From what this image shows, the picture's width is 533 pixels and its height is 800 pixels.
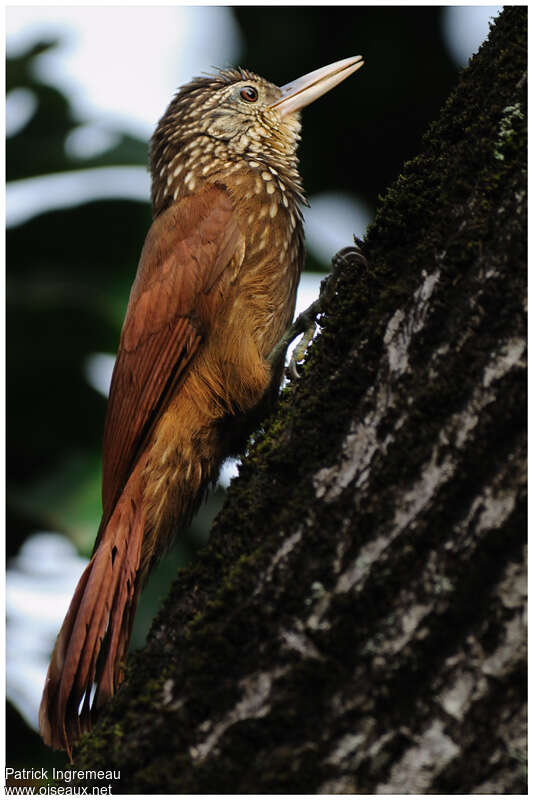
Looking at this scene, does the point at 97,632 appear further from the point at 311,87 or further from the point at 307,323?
the point at 311,87

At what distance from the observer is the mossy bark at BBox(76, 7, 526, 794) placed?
3.99 feet

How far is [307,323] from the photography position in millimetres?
2641

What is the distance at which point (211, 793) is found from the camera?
132 centimetres

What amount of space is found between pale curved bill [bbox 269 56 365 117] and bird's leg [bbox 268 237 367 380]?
4.01 feet

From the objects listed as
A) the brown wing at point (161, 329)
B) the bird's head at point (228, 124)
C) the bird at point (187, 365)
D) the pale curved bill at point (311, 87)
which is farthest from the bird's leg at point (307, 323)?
Answer: the pale curved bill at point (311, 87)

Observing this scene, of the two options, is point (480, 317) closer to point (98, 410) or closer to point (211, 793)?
point (211, 793)

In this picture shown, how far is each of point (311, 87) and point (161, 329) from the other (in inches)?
57.3

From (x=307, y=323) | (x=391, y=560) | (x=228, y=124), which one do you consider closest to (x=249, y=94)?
(x=228, y=124)

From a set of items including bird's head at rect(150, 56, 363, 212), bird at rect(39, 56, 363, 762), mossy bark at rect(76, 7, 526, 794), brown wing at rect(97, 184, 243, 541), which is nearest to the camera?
mossy bark at rect(76, 7, 526, 794)

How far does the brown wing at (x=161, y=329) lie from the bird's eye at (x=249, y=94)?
81cm

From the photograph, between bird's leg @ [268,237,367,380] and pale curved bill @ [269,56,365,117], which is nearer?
bird's leg @ [268,237,367,380]

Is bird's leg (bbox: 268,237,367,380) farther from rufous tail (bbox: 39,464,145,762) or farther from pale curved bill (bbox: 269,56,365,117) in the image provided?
pale curved bill (bbox: 269,56,365,117)

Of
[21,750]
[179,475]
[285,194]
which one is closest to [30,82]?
[285,194]

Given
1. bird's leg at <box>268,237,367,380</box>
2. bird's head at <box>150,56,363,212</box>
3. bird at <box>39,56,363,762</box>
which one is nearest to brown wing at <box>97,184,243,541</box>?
bird at <box>39,56,363,762</box>
